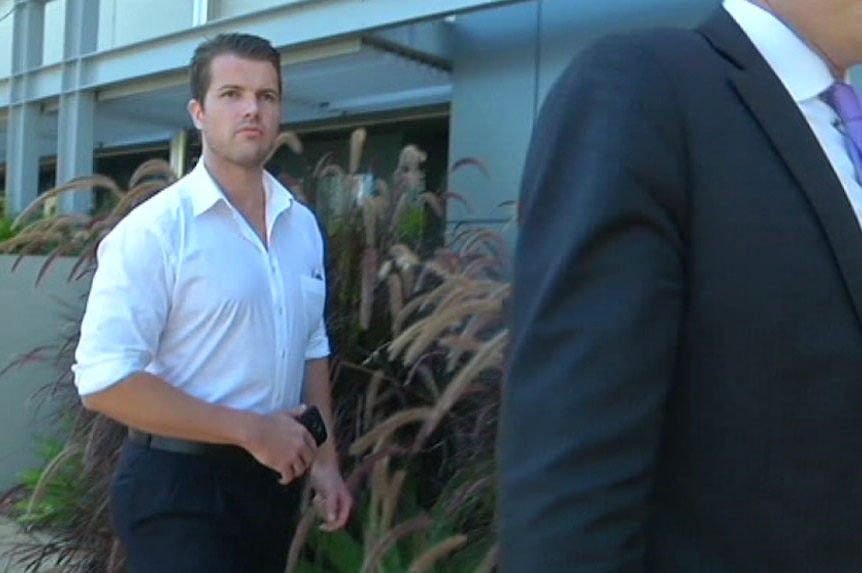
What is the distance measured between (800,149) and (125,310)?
5.75 feet

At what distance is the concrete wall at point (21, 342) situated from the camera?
784 cm

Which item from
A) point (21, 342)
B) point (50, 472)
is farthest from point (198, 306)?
point (21, 342)

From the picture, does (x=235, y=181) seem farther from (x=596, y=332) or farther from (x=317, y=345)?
(x=596, y=332)

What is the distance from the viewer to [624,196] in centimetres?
135

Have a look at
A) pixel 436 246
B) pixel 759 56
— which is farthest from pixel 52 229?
pixel 759 56

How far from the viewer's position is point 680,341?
1380 mm

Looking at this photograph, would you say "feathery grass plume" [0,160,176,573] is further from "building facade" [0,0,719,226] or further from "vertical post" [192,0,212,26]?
"vertical post" [192,0,212,26]

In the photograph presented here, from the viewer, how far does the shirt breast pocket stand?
326 cm

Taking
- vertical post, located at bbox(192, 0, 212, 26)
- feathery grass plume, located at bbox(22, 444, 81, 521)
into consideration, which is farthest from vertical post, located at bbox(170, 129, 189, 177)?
feathery grass plume, located at bbox(22, 444, 81, 521)

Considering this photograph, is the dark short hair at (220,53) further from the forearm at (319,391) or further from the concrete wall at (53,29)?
the concrete wall at (53,29)

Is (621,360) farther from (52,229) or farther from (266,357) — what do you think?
(52,229)

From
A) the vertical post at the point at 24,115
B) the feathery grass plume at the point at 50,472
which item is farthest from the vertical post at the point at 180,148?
the feathery grass plume at the point at 50,472

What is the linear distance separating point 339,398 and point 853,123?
133 inches

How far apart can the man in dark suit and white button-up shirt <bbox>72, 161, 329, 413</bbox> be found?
1585 millimetres
